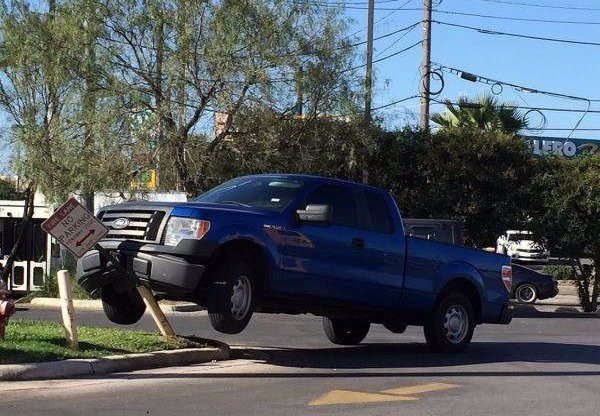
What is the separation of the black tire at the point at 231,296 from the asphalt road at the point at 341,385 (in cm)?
57

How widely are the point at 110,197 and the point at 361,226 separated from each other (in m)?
9.92

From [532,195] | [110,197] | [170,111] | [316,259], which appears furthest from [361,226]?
[532,195]

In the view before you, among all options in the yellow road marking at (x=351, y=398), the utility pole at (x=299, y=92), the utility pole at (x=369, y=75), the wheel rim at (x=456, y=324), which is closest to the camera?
the yellow road marking at (x=351, y=398)

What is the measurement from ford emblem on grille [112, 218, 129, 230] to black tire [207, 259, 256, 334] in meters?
1.17

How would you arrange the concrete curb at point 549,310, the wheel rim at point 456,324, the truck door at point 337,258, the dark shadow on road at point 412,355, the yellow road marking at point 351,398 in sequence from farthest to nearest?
the concrete curb at point 549,310
the wheel rim at point 456,324
the dark shadow on road at point 412,355
the truck door at point 337,258
the yellow road marking at point 351,398

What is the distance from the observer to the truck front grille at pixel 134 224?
9.44m

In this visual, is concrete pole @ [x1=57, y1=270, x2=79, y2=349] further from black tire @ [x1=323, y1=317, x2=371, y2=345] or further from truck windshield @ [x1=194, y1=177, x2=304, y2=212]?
black tire @ [x1=323, y1=317, x2=371, y2=345]

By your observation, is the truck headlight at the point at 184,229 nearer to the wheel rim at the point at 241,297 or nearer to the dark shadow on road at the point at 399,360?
the wheel rim at the point at 241,297

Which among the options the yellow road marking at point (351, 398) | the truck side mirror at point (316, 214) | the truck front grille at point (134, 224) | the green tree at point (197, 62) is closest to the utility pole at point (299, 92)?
the green tree at point (197, 62)

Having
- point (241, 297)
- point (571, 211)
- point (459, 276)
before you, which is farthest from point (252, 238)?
point (571, 211)

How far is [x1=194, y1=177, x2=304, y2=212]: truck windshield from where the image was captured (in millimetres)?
10320

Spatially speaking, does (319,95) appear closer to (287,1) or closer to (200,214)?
(287,1)

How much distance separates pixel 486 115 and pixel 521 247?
41.3 ft

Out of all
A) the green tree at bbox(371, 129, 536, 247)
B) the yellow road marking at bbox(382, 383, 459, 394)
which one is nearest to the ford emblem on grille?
the yellow road marking at bbox(382, 383, 459, 394)
